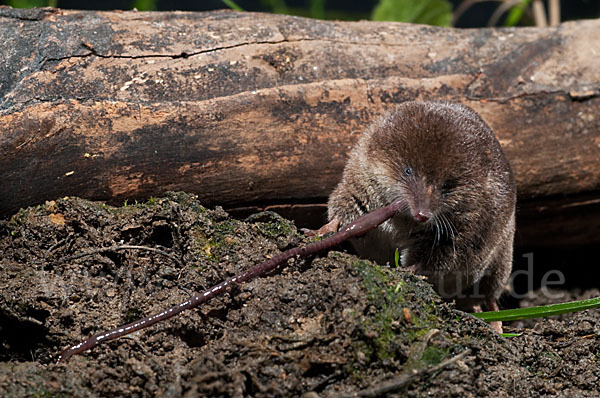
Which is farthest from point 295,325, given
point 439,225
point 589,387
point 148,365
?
point 589,387

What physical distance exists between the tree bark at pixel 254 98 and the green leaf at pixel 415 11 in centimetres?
104

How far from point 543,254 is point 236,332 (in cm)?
291

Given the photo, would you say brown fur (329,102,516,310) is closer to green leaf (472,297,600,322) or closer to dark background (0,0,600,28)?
green leaf (472,297,600,322)

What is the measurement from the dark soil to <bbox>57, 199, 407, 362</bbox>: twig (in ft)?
0.13

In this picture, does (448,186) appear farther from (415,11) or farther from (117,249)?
(415,11)

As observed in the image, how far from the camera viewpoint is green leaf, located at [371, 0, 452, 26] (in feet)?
15.7

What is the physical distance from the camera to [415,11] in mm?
4809

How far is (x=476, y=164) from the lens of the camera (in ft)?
9.60

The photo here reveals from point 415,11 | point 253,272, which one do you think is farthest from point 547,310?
point 415,11

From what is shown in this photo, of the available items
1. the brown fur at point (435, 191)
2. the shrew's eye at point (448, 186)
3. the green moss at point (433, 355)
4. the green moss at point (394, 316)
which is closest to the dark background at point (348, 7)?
the brown fur at point (435, 191)

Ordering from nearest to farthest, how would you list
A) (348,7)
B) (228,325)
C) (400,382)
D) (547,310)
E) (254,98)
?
(400,382), (228,325), (547,310), (254,98), (348,7)

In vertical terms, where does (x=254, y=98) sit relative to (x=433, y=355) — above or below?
above

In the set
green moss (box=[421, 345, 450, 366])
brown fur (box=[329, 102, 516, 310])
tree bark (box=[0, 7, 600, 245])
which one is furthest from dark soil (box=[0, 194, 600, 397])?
brown fur (box=[329, 102, 516, 310])

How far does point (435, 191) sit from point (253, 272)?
950mm
